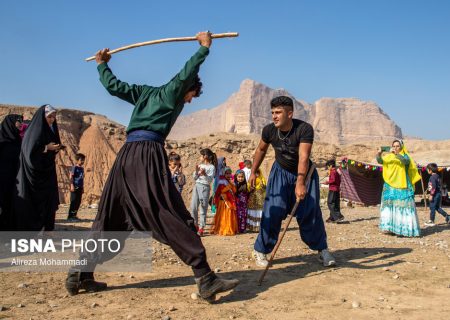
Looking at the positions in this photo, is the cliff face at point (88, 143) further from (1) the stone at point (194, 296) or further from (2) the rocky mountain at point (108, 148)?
(1) the stone at point (194, 296)

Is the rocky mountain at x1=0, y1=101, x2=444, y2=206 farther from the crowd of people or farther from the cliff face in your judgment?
the crowd of people

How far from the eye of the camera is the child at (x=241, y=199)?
29.2 ft

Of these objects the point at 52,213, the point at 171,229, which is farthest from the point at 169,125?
the point at 52,213

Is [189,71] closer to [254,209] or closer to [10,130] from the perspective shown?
[10,130]

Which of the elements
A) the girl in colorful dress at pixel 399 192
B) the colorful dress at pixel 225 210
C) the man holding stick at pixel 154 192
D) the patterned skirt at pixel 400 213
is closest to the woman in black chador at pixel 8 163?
the man holding stick at pixel 154 192

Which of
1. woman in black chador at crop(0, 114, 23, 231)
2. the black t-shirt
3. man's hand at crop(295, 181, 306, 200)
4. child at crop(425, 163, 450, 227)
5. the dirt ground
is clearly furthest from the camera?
child at crop(425, 163, 450, 227)

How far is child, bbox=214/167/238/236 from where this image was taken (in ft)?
27.6

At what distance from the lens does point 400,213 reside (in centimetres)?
798

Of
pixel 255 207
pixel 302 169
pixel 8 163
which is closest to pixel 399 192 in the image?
pixel 255 207

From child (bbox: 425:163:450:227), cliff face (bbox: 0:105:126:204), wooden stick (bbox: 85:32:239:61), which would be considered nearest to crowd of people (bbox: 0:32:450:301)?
wooden stick (bbox: 85:32:239:61)

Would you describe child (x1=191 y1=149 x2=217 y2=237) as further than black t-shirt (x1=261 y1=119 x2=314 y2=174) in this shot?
Yes

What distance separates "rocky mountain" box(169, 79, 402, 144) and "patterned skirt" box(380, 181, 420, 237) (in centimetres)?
12105

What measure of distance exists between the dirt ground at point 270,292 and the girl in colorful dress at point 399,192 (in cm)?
220

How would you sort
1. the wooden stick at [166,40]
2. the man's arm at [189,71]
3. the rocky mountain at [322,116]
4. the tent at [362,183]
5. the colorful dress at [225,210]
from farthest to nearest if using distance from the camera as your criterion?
the rocky mountain at [322,116], the tent at [362,183], the colorful dress at [225,210], the wooden stick at [166,40], the man's arm at [189,71]
